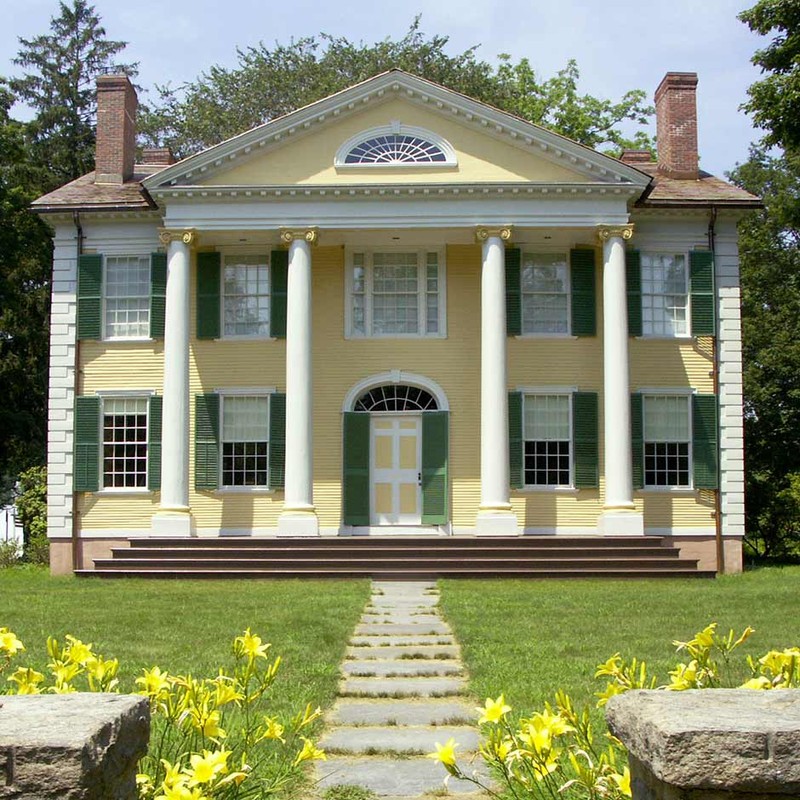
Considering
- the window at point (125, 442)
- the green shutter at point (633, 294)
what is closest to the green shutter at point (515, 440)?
the green shutter at point (633, 294)

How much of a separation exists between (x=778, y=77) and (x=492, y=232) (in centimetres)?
592

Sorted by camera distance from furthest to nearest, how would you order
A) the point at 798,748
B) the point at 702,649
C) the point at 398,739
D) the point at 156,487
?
the point at 156,487 → the point at 398,739 → the point at 702,649 → the point at 798,748

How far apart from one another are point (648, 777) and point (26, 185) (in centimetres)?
3610

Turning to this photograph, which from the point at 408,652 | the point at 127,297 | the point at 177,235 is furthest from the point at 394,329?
the point at 408,652

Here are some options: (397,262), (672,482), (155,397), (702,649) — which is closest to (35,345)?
(155,397)

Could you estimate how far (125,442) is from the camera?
23641 mm

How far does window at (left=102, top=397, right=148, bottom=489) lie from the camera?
928 inches

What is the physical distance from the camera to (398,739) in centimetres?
704

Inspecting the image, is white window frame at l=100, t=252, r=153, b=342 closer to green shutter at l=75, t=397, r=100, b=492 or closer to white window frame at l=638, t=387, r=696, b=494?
green shutter at l=75, t=397, r=100, b=492

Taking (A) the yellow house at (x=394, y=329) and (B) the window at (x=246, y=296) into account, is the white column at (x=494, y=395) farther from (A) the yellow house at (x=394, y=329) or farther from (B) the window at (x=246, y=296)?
(B) the window at (x=246, y=296)

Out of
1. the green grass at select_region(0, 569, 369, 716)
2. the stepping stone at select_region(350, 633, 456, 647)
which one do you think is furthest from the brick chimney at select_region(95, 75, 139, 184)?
the stepping stone at select_region(350, 633, 456, 647)

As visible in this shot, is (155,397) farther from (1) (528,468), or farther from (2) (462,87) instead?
(2) (462,87)

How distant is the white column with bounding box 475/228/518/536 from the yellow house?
13 cm

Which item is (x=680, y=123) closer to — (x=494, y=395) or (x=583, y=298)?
(x=583, y=298)
